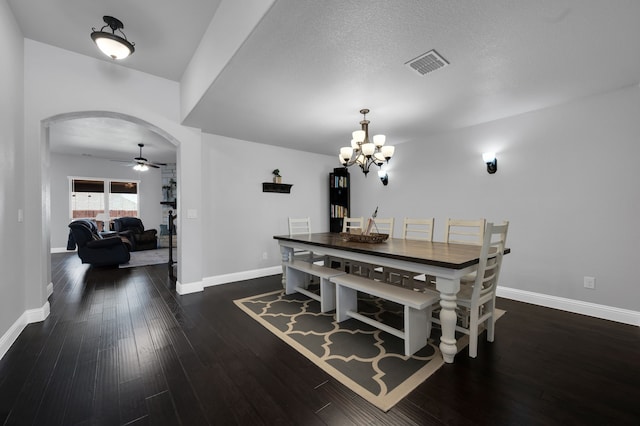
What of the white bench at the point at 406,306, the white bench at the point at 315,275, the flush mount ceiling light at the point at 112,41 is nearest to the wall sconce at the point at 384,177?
the white bench at the point at 315,275

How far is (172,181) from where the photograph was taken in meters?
8.71

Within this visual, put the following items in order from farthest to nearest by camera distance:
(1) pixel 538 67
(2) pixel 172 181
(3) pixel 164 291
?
(2) pixel 172 181 < (3) pixel 164 291 < (1) pixel 538 67

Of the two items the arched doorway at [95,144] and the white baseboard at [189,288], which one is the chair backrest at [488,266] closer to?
the white baseboard at [189,288]

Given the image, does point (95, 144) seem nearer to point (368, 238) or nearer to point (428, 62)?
point (368, 238)

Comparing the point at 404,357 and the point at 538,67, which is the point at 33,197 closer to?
the point at 404,357

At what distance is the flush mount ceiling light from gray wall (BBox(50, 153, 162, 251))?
7232 mm

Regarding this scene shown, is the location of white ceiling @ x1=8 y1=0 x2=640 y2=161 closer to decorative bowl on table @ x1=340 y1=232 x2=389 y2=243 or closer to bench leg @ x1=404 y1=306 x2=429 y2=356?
decorative bowl on table @ x1=340 y1=232 x2=389 y2=243

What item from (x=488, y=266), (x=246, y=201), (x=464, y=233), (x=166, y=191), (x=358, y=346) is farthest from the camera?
(x=166, y=191)

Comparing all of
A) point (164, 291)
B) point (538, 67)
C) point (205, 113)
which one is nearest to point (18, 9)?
point (205, 113)

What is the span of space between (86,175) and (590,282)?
11296mm

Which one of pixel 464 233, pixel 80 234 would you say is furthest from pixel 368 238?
pixel 80 234

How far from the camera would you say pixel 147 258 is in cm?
629

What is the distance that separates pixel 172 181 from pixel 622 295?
10367 mm

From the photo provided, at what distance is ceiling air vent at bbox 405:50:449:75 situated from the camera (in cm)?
205
